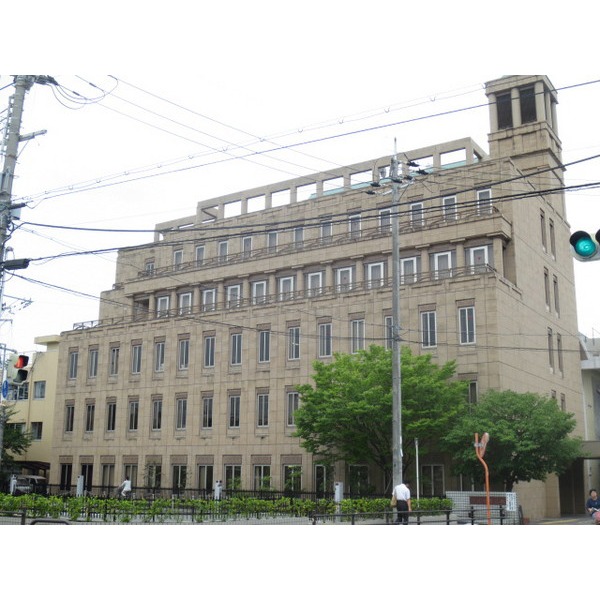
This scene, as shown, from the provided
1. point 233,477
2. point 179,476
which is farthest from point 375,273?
point 179,476

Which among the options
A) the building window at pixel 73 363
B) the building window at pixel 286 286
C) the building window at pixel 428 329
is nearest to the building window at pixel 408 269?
the building window at pixel 428 329

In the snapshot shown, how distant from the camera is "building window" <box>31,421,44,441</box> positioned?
6619 cm

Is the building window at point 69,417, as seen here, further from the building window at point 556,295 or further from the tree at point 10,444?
the building window at point 556,295

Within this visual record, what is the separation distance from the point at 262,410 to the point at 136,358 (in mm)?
12981

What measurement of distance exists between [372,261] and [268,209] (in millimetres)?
11042

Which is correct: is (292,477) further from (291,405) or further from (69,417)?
(69,417)

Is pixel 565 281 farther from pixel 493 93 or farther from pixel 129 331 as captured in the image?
pixel 129 331

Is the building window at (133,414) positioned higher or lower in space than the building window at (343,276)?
lower

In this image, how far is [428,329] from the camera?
141 ft

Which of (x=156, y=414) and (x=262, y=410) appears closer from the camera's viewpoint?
(x=262, y=410)

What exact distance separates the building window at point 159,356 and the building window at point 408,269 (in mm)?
18849

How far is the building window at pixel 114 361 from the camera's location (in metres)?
58.4

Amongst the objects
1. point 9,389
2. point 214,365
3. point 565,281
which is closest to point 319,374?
point 214,365

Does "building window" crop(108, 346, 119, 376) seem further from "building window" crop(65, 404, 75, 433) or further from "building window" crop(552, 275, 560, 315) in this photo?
"building window" crop(552, 275, 560, 315)
